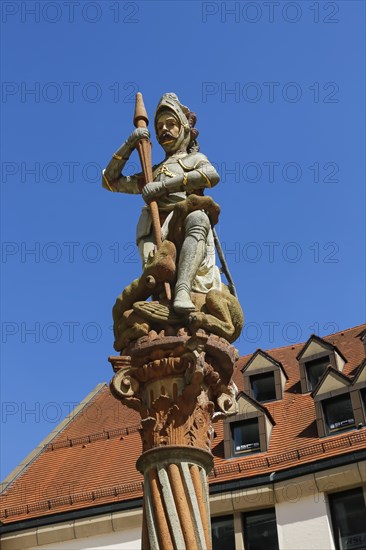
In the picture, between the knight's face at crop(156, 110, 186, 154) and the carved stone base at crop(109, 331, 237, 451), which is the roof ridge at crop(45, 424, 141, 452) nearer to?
the knight's face at crop(156, 110, 186, 154)

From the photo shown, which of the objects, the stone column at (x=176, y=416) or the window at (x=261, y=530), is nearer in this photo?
the stone column at (x=176, y=416)

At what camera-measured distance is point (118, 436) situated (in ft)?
65.7

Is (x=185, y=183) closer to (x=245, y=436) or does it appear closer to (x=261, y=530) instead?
(x=261, y=530)

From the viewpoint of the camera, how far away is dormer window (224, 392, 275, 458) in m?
17.1

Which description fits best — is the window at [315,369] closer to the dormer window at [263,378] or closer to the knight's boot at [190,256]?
the dormer window at [263,378]

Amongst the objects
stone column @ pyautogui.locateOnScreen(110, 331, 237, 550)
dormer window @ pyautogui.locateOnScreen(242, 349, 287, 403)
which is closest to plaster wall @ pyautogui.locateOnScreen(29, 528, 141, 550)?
dormer window @ pyautogui.locateOnScreen(242, 349, 287, 403)

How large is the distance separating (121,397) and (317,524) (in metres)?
9.67

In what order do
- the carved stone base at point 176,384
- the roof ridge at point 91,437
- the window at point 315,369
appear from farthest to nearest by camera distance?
1. the roof ridge at point 91,437
2. the window at point 315,369
3. the carved stone base at point 176,384

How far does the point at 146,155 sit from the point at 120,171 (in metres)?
0.37

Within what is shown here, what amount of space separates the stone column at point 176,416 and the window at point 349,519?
9.12 m

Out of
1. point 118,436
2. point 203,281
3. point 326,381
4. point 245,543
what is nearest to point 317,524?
point 245,543

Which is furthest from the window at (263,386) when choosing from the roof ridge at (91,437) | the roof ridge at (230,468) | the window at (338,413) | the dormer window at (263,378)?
the roof ridge at (230,468)

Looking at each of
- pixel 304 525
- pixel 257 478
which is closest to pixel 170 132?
pixel 257 478

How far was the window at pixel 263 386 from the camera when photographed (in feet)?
65.1
